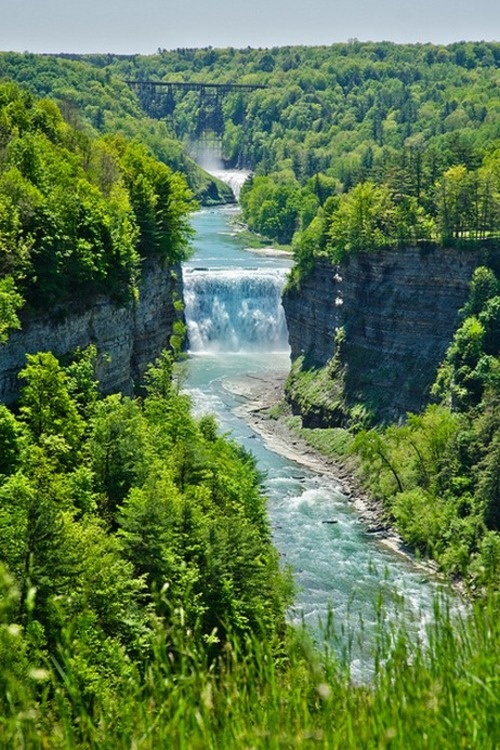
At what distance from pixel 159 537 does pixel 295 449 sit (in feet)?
160

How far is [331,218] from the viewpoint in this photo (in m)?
94.6

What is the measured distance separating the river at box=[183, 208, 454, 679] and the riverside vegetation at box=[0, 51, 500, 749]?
1.16 metres

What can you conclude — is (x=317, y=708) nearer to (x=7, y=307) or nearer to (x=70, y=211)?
(x=7, y=307)

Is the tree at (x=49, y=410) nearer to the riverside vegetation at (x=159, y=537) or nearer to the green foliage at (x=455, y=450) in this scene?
the riverside vegetation at (x=159, y=537)

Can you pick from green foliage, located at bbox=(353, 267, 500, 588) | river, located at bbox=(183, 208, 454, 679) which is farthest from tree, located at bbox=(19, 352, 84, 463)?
green foliage, located at bbox=(353, 267, 500, 588)

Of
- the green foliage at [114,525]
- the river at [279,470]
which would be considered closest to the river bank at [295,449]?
the river at [279,470]

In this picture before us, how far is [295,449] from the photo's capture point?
269 ft

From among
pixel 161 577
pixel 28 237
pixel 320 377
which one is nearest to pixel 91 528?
pixel 161 577

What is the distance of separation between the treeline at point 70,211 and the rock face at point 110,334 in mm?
820

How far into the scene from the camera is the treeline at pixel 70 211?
1779 inches

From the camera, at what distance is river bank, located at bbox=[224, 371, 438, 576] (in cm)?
6322

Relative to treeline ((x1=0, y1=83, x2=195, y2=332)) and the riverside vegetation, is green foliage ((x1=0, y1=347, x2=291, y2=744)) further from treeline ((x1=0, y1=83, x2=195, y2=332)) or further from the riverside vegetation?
treeline ((x1=0, y1=83, x2=195, y2=332))

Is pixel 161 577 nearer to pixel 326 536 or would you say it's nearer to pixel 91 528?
pixel 91 528

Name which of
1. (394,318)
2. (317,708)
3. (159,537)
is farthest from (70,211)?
(317,708)
